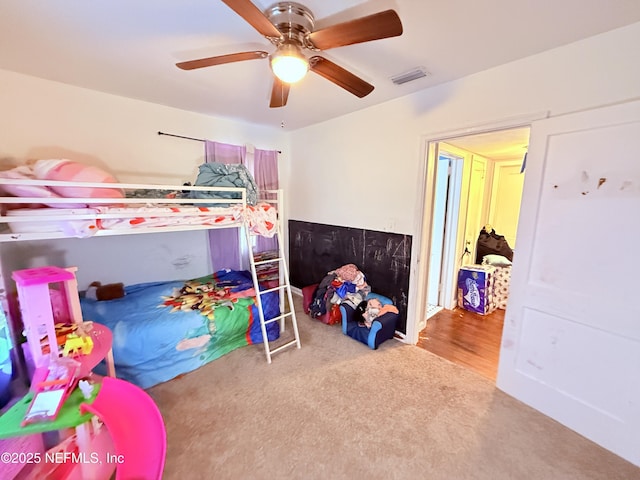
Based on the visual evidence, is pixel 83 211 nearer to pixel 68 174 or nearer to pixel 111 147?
pixel 68 174

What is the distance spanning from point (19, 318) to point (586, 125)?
395 cm

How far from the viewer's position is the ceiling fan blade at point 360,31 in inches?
42.3

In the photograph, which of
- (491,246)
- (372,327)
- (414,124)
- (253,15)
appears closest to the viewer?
(253,15)

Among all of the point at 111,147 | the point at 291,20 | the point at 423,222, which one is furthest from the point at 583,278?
the point at 111,147

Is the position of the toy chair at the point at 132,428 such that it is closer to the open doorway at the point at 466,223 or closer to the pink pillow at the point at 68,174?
the pink pillow at the point at 68,174

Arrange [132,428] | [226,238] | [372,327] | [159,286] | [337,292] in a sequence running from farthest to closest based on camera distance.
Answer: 1. [226,238]
2. [337,292]
3. [159,286]
4. [372,327]
5. [132,428]

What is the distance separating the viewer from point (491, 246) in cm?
394

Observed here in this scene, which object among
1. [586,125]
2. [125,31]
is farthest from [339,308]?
[125,31]

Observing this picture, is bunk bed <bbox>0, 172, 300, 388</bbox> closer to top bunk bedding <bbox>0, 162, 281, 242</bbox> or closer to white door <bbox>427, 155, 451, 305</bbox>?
top bunk bedding <bbox>0, 162, 281, 242</bbox>

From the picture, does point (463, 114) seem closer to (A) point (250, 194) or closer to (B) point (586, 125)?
(B) point (586, 125)

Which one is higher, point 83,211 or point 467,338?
point 83,211

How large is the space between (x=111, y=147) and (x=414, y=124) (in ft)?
10.2

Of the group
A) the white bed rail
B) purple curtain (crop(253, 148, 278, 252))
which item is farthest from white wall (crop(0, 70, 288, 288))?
the white bed rail

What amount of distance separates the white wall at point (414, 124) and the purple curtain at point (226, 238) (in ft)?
2.99
